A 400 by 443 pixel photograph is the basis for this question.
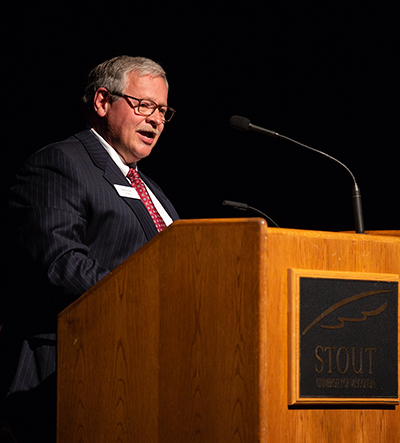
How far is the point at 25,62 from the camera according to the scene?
10.7 ft

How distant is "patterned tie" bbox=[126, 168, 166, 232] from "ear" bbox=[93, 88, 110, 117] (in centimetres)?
26

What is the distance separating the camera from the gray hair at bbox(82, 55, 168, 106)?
2422 mm

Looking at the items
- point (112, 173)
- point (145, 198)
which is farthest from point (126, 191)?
point (145, 198)

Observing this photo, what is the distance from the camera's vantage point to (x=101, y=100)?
243cm

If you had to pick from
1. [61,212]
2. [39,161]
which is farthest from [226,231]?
[39,161]

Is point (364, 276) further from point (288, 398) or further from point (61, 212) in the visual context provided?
point (61, 212)

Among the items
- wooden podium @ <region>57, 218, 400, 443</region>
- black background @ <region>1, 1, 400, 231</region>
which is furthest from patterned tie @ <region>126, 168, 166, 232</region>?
black background @ <region>1, 1, 400, 231</region>

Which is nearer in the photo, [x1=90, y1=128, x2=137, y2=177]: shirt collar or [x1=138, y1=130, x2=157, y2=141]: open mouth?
[x1=90, y1=128, x2=137, y2=177]: shirt collar

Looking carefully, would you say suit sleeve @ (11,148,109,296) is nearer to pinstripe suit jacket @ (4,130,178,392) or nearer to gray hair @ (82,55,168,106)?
pinstripe suit jacket @ (4,130,178,392)

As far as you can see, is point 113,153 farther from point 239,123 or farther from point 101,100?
point 239,123

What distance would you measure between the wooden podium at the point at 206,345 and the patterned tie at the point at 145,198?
74 cm

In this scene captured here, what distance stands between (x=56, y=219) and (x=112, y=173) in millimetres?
371

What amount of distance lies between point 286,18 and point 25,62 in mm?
1469

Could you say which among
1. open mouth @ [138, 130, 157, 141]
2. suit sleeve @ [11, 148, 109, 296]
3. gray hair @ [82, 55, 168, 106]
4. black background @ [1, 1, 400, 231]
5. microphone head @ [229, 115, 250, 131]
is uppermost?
black background @ [1, 1, 400, 231]
